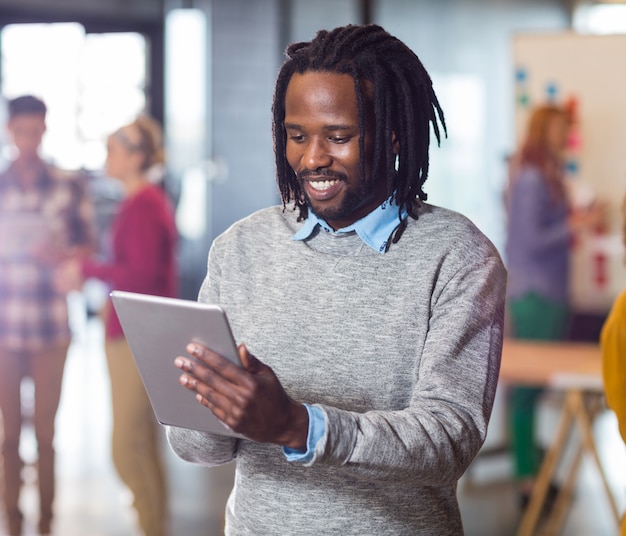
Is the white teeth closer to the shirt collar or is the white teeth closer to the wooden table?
the shirt collar

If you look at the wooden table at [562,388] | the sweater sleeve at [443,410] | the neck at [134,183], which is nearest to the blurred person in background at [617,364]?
the sweater sleeve at [443,410]

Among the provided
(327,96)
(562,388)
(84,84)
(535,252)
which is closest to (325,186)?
(327,96)

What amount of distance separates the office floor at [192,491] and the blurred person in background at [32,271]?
582 mm

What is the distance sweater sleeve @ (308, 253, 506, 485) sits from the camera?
1218mm

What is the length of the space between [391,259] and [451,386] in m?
0.21

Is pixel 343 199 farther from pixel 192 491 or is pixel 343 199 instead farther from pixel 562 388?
pixel 192 491

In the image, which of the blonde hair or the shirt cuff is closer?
the shirt cuff

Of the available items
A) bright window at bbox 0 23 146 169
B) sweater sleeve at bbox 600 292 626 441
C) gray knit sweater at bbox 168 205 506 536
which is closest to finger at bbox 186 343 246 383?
gray knit sweater at bbox 168 205 506 536

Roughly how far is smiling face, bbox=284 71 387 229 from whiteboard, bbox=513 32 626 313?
410 centimetres

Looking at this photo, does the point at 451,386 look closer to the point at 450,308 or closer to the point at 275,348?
the point at 450,308

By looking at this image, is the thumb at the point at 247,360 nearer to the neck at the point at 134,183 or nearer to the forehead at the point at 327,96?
the forehead at the point at 327,96

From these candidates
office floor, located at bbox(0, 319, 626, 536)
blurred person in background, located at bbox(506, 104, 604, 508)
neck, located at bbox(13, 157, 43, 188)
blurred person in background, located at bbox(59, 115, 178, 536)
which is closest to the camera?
blurred person in background, located at bbox(59, 115, 178, 536)

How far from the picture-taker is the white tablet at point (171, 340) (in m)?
1.17

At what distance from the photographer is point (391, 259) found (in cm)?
142
